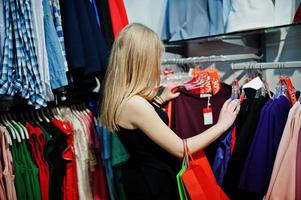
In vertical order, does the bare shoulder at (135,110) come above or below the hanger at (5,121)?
above

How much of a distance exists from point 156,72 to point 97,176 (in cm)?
65

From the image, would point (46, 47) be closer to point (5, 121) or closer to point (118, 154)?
point (5, 121)

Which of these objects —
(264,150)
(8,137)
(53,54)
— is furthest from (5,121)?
(264,150)

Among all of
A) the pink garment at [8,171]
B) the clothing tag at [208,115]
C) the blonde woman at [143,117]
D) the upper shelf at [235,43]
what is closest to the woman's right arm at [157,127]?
the blonde woman at [143,117]

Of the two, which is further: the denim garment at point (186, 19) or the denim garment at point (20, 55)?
the denim garment at point (186, 19)

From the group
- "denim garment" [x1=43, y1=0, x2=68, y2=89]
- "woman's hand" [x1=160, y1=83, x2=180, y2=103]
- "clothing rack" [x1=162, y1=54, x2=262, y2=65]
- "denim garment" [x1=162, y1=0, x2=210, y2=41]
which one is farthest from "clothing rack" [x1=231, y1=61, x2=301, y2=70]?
"denim garment" [x1=43, y1=0, x2=68, y2=89]

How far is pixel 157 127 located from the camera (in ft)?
3.45

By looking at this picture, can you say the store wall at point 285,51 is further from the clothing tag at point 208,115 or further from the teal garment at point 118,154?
the teal garment at point 118,154

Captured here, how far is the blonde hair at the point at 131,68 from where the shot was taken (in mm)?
1087

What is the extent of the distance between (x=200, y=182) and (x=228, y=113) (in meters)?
0.29

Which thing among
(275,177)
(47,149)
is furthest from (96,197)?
(275,177)

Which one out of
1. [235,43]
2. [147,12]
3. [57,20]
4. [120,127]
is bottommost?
[120,127]

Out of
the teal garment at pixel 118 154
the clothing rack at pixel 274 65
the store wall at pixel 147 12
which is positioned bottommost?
Answer: the teal garment at pixel 118 154

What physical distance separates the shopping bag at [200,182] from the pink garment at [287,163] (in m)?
0.19
